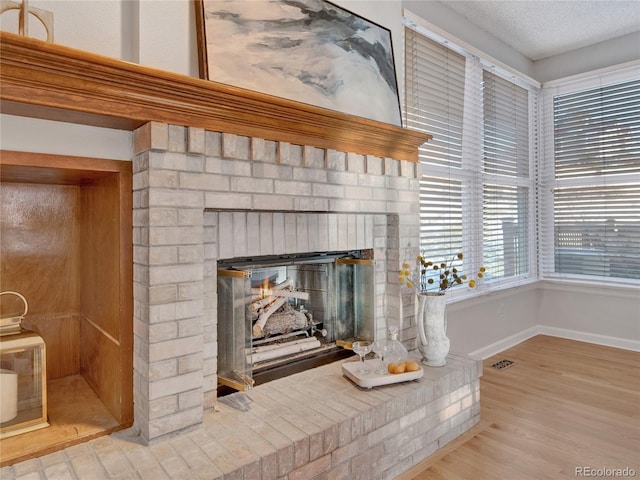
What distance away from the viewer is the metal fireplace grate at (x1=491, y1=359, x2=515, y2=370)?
325cm

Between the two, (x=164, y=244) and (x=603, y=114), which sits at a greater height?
(x=603, y=114)

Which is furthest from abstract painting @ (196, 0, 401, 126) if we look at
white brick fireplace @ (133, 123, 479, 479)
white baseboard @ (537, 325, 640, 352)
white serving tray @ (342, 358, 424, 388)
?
white baseboard @ (537, 325, 640, 352)

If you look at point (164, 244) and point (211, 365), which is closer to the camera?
point (164, 244)

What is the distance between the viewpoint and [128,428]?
1.65m

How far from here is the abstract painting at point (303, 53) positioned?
5.78 ft

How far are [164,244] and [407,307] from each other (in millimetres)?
1546

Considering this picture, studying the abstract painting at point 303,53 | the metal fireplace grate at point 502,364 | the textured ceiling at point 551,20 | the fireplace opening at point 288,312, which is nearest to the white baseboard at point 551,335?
the metal fireplace grate at point 502,364

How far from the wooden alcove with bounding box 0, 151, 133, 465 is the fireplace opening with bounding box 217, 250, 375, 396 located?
44 centimetres

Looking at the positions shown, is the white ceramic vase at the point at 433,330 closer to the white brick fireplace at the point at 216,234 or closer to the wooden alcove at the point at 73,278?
the white brick fireplace at the point at 216,234

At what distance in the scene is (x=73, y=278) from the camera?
202 cm

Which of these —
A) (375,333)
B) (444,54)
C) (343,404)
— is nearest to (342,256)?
(375,333)

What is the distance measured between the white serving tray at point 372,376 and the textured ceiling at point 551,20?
2660mm

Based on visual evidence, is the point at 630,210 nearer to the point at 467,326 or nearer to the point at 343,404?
the point at 467,326

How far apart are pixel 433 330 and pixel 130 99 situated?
1849mm
